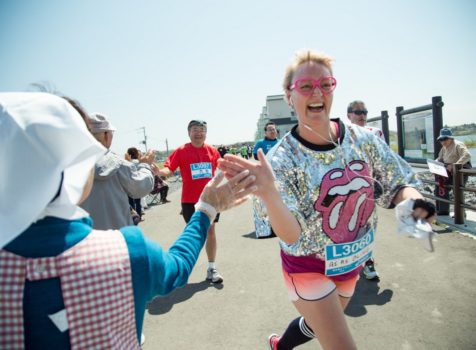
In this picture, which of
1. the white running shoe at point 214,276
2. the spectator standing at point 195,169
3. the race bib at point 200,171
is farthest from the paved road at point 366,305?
the race bib at point 200,171

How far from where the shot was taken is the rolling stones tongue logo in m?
1.81

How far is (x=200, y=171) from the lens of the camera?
4.50m

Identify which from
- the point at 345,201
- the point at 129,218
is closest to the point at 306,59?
the point at 345,201

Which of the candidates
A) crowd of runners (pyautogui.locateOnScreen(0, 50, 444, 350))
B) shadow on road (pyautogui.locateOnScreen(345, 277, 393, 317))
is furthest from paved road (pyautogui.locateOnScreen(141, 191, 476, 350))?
crowd of runners (pyautogui.locateOnScreen(0, 50, 444, 350))

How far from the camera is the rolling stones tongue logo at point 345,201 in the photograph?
1808 millimetres

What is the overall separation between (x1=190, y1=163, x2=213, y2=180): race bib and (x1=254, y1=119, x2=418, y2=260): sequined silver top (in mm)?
2603

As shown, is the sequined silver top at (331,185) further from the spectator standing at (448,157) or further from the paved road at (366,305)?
the spectator standing at (448,157)

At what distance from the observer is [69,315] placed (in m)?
0.84

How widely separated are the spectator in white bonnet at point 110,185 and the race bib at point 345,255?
183 centimetres

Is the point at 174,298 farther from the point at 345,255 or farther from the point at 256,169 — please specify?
the point at 256,169

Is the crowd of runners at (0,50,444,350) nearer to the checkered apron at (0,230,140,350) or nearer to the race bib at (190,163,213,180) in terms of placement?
the checkered apron at (0,230,140,350)

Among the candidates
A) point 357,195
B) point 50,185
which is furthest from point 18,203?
point 357,195

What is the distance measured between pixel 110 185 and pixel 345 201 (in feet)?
6.72

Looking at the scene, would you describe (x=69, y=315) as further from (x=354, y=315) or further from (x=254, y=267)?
(x=254, y=267)
